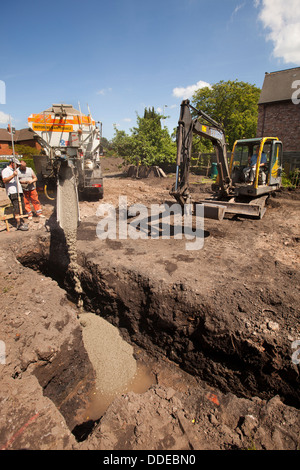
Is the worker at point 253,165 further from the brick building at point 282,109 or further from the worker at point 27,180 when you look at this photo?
the brick building at point 282,109

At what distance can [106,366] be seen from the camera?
14.0ft

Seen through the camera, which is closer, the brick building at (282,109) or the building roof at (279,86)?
the brick building at (282,109)

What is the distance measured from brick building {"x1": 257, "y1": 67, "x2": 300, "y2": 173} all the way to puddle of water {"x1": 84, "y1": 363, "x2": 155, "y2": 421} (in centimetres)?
1885

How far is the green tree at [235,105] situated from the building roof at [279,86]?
6.19 meters

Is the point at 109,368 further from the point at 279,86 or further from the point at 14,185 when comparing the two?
the point at 279,86

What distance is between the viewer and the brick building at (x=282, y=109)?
17641 millimetres

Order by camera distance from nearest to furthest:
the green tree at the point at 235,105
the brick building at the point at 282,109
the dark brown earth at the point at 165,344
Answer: the dark brown earth at the point at 165,344 → the brick building at the point at 282,109 → the green tree at the point at 235,105

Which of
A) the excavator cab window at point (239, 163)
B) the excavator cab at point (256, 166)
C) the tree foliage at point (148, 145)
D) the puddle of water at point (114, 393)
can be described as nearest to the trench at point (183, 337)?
the puddle of water at point (114, 393)

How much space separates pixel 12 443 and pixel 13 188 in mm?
5966

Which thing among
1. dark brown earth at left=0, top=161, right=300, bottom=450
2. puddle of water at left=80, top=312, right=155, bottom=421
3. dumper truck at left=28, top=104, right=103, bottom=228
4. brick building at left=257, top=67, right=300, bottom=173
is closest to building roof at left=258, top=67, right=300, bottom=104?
brick building at left=257, top=67, right=300, bottom=173

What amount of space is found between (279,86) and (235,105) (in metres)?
8.24

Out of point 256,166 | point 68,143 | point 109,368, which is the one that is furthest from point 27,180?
point 256,166
